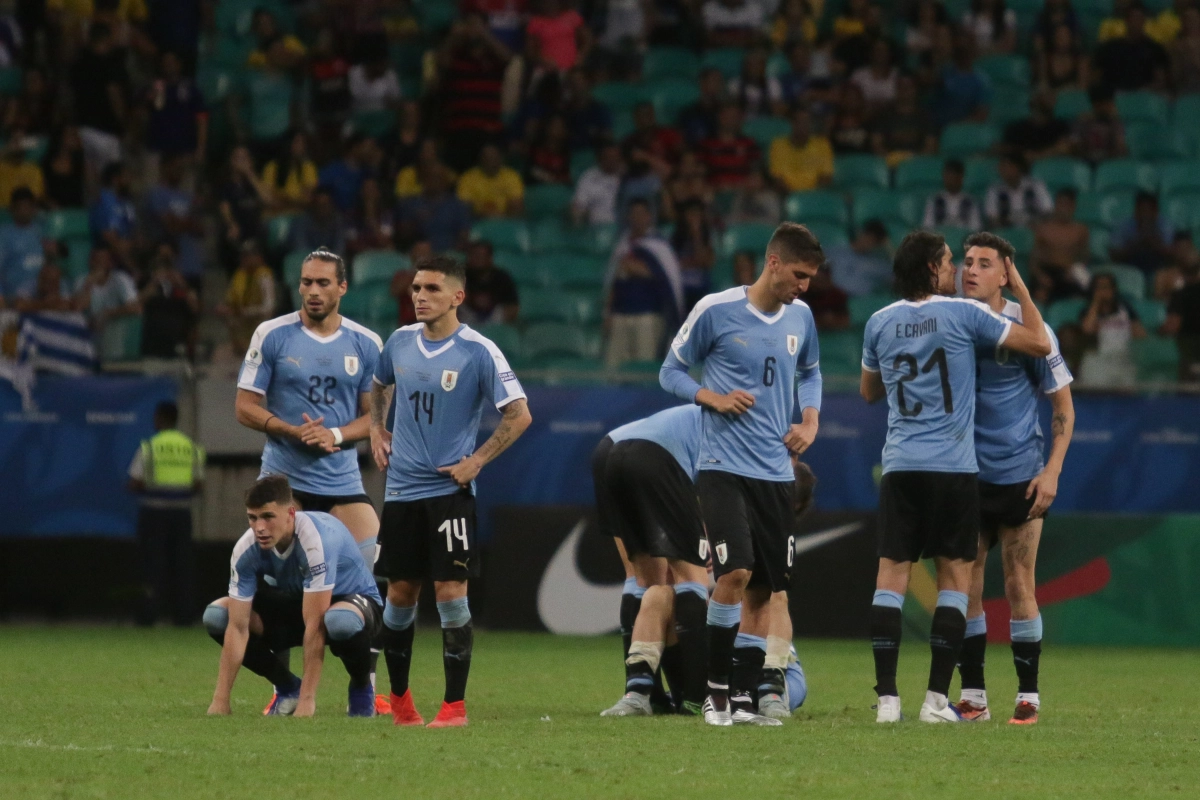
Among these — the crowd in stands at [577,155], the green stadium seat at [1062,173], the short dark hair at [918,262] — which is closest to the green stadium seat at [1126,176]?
the crowd in stands at [577,155]

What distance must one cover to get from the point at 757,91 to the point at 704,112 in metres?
1.03

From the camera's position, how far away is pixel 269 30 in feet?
67.0

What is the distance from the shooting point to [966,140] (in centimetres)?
1950

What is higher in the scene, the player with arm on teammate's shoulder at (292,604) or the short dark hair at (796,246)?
the short dark hair at (796,246)

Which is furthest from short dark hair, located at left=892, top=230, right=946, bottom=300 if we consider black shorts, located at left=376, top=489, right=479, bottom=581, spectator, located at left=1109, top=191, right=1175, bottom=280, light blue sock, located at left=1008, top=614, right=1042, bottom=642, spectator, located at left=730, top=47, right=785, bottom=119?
spectator, located at left=730, top=47, right=785, bottom=119

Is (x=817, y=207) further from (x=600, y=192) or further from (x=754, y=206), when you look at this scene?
(x=600, y=192)

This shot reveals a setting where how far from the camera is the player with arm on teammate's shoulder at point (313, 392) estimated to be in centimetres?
938

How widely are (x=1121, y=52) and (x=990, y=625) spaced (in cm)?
823

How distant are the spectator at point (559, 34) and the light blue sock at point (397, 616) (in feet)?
40.3

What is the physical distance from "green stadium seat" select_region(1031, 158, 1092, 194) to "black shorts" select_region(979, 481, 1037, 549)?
1058 centimetres

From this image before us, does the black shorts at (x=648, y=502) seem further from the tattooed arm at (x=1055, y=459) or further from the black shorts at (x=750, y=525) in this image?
the tattooed arm at (x=1055, y=459)

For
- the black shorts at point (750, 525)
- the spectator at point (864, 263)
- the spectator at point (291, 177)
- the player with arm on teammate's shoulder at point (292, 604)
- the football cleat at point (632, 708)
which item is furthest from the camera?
the spectator at point (291, 177)

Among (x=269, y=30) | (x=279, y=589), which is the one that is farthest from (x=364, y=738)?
(x=269, y=30)

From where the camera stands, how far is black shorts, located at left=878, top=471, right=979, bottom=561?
8305 mm
